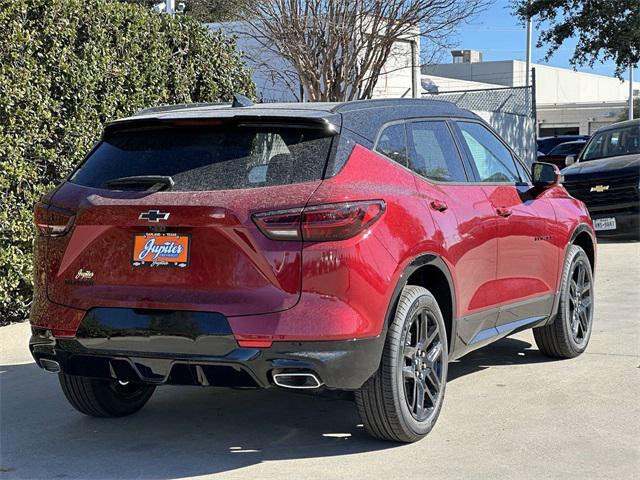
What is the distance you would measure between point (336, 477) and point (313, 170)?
1.47 meters

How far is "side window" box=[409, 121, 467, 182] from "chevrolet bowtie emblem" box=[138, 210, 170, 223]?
1.46m

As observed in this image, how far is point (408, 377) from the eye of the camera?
5172 millimetres

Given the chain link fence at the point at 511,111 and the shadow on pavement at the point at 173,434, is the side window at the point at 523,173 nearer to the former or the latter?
the shadow on pavement at the point at 173,434

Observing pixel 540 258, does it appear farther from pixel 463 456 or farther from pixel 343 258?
pixel 343 258

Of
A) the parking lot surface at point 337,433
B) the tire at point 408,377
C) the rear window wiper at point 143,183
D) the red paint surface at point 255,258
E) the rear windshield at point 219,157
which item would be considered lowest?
the parking lot surface at point 337,433

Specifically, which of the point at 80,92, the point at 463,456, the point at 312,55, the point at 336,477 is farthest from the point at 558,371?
the point at 312,55

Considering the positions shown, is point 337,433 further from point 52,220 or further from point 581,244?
point 581,244

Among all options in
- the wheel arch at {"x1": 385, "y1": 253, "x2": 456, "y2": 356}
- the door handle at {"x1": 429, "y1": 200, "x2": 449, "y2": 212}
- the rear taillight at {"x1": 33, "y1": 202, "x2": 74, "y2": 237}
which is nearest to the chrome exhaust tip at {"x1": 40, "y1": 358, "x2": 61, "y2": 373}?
the rear taillight at {"x1": 33, "y1": 202, "x2": 74, "y2": 237}

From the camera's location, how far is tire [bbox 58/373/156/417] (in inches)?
226

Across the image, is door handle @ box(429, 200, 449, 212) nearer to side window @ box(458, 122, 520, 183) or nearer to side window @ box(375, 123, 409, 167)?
side window @ box(375, 123, 409, 167)

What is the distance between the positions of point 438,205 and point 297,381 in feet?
4.53

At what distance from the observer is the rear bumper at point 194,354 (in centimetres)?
462

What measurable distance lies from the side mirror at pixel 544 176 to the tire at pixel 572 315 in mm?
630

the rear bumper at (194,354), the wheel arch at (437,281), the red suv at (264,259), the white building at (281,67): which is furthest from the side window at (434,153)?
the white building at (281,67)
